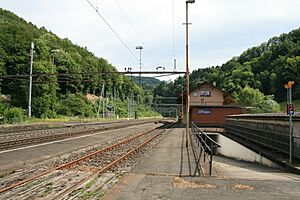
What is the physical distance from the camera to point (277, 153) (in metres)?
17.7

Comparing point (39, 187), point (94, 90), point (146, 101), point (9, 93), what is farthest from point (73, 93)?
point (39, 187)

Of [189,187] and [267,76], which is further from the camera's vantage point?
[267,76]

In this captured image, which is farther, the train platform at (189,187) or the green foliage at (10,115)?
the green foliage at (10,115)

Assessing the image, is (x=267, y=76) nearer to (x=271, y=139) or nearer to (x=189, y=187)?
(x=271, y=139)

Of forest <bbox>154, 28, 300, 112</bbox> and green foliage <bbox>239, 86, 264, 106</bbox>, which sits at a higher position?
forest <bbox>154, 28, 300, 112</bbox>

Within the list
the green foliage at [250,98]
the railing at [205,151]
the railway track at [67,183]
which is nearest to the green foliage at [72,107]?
the green foliage at [250,98]

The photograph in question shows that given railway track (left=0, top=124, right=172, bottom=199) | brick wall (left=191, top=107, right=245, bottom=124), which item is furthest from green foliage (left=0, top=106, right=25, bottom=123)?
railway track (left=0, top=124, right=172, bottom=199)

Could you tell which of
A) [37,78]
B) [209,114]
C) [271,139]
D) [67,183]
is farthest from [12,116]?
[67,183]

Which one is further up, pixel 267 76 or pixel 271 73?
pixel 271 73

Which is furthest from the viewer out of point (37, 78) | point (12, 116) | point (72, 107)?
point (72, 107)

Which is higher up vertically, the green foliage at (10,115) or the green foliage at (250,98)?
the green foliage at (250,98)

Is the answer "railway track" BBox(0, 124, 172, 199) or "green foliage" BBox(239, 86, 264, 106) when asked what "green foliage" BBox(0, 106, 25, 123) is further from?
"green foliage" BBox(239, 86, 264, 106)

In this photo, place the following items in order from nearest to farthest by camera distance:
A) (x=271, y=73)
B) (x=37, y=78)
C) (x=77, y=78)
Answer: (x=37, y=78) → (x=77, y=78) → (x=271, y=73)

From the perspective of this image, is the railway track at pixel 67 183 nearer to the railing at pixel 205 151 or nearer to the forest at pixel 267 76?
the railing at pixel 205 151
